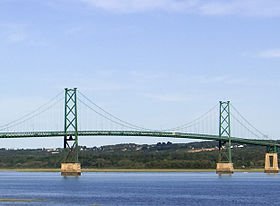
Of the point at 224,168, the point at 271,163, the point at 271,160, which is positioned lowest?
the point at 224,168

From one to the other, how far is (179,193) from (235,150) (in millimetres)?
117105

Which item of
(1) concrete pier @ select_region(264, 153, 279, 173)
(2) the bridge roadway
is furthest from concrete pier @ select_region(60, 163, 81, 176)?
(1) concrete pier @ select_region(264, 153, 279, 173)

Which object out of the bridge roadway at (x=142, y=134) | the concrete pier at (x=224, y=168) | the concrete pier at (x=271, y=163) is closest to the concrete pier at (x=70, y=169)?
the bridge roadway at (x=142, y=134)

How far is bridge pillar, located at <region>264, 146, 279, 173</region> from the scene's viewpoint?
14312 cm

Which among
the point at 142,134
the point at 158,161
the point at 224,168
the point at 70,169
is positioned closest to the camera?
the point at 70,169

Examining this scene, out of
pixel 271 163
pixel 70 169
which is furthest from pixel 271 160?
pixel 70 169

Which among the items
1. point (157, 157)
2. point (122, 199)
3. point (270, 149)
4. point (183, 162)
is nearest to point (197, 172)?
point (183, 162)

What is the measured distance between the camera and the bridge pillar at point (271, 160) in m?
143

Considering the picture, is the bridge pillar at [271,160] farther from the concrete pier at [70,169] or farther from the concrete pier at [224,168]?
the concrete pier at [70,169]

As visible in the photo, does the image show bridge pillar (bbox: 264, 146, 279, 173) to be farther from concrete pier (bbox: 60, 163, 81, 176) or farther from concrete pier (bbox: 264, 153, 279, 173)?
concrete pier (bbox: 60, 163, 81, 176)

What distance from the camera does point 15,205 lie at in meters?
62.9

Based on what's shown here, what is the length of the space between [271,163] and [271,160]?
4477 millimetres

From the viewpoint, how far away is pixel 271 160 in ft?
483

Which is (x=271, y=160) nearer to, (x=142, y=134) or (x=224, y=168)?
(x=224, y=168)
